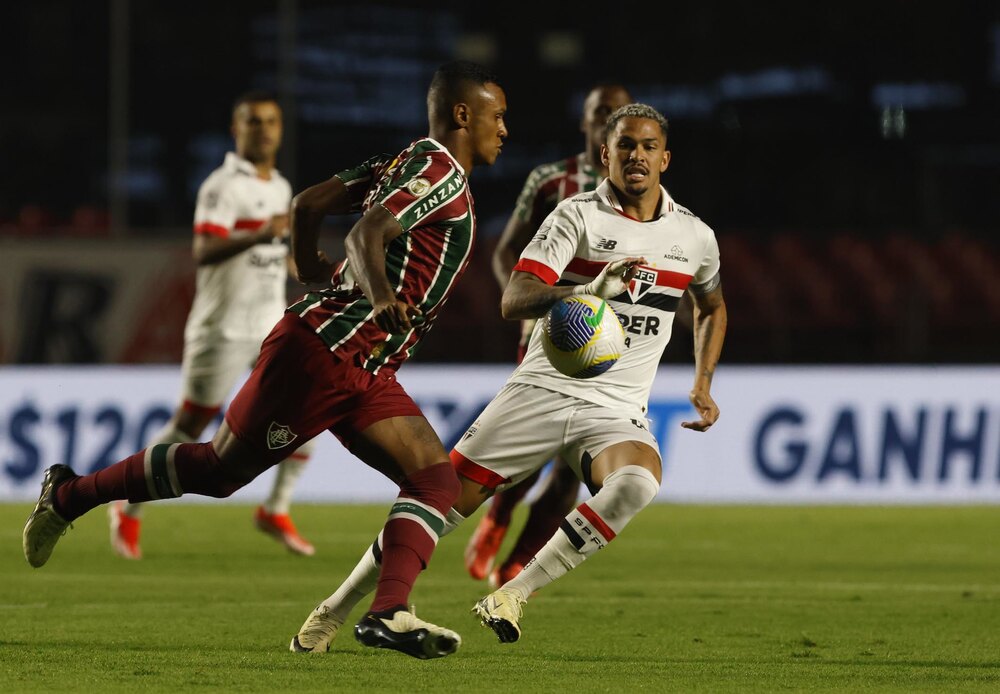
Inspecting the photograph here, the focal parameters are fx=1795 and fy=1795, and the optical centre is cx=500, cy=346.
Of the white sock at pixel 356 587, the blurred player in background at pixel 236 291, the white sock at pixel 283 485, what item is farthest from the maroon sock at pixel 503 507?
the white sock at pixel 356 587

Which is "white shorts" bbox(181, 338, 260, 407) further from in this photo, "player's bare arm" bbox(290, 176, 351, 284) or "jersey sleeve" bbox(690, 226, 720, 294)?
"player's bare arm" bbox(290, 176, 351, 284)

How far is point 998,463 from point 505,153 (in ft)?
31.1

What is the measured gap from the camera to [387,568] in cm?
548

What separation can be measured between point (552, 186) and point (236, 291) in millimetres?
2191

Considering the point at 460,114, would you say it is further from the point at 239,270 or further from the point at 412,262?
the point at 239,270

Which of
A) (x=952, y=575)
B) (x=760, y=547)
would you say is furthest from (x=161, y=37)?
(x=952, y=575)

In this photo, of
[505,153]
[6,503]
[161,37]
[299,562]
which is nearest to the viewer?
[299,562]

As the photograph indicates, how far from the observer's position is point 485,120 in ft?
18.7

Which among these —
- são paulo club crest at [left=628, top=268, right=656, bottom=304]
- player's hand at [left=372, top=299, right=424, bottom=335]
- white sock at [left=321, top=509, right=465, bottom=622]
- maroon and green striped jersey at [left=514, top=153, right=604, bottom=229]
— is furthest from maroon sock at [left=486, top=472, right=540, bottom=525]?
player's hand at [left=372, top=299, right=424, bottom=335]

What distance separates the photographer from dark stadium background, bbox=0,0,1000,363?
66.6 ft

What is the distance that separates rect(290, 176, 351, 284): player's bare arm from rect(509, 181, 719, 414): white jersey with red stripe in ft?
2.89

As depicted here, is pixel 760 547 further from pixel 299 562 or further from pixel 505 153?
pixel 505 153

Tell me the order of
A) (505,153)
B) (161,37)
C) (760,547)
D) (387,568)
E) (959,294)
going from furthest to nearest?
1. (161,37)
2. (505,153)
3. (959,294)
4. (760,547)
5. (387,568)

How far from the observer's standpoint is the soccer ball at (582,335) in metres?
5.73
